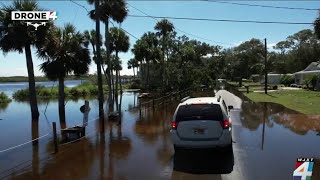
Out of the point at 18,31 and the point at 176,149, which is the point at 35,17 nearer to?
the point at 18,31

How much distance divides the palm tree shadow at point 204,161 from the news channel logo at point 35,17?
547 inches

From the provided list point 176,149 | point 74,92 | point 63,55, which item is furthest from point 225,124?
point 74,92

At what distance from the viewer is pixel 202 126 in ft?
34.1

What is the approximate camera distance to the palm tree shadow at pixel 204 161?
9.50 m

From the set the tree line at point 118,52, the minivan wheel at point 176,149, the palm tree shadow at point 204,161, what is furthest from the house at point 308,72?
the minivan wheel at point 176,149

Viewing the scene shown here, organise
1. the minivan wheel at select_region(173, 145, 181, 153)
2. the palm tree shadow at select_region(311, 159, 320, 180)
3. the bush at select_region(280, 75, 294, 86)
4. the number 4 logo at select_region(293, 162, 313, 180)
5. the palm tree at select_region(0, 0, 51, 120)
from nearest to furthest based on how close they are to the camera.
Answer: the number 4 logo at select_region(293, 162, 313, 180) → the palm tree shadow at select_region(311, 159, 320, 180) → the minivan wheel at select_region(173, 145, 181, 153) → the palm tree at select_region(0, 0, 51, 120) → the bush at select_region(280, 75, 294, 86)

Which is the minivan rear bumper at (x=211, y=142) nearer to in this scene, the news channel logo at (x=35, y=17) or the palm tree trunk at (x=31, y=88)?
the news channel logo at (x=35, y=17)

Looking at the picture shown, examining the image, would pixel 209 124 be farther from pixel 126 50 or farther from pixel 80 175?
pixel 126 50

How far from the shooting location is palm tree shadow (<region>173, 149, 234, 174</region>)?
950 centimetres


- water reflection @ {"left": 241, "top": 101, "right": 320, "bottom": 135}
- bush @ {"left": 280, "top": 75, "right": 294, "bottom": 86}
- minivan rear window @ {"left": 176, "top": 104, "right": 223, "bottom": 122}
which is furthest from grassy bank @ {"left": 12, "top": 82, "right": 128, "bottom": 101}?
minivan rear window @ {"left": 176, "top": 104, "right": 223, "bottom": 122}

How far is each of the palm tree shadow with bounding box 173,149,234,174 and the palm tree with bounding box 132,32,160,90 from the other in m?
50.6

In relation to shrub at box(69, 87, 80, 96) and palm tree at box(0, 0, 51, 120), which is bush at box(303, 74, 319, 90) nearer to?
shrub at box(69, 87, 80, 96)

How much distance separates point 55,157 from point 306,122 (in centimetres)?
1214

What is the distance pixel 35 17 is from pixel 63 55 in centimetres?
266
